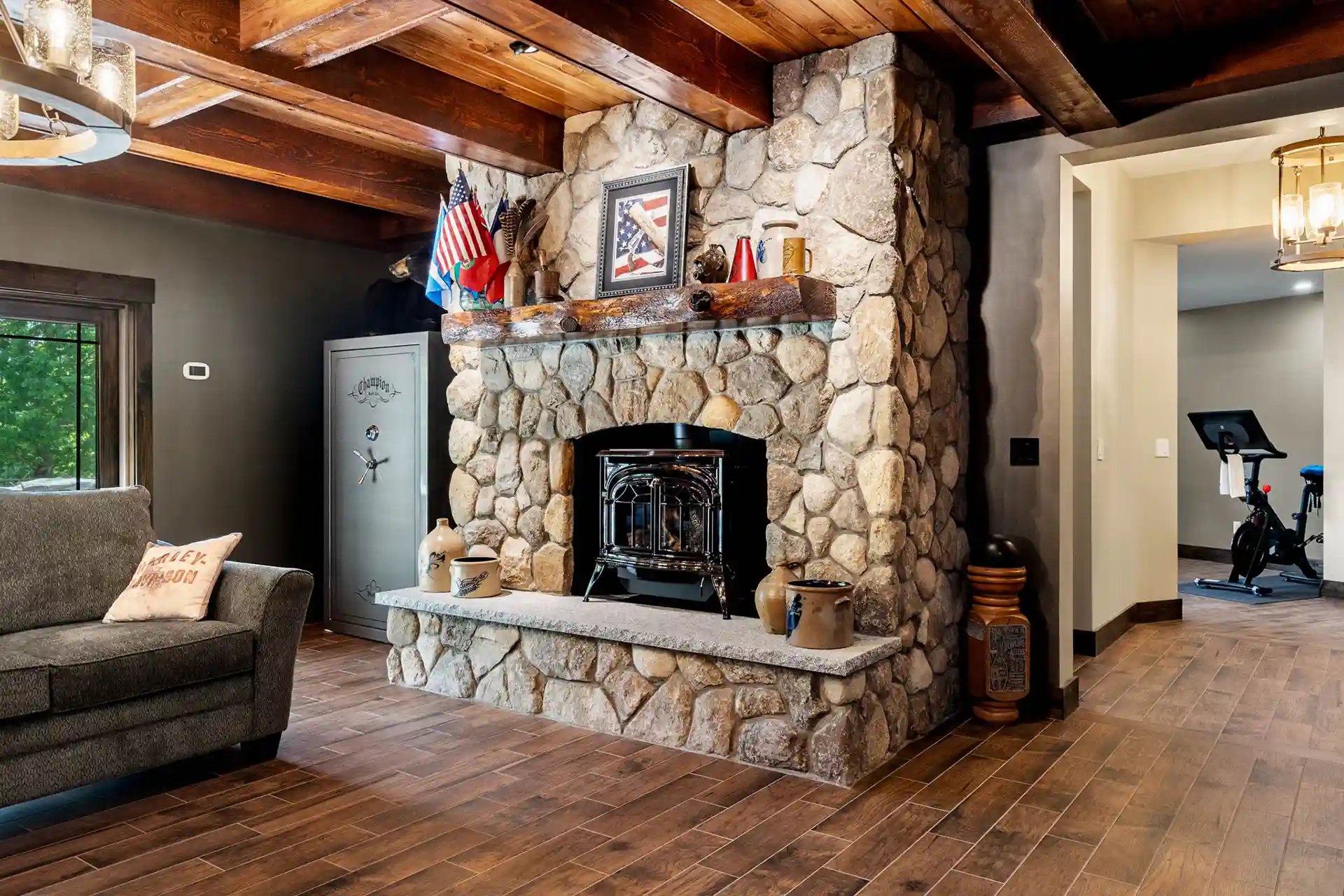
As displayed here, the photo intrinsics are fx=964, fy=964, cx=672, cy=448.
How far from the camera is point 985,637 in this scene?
3.67 meters

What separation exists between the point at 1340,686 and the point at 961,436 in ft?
7.06

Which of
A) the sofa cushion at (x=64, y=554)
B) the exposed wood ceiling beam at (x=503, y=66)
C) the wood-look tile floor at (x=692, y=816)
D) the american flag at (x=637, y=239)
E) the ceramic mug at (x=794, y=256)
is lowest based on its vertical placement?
the wood-look tile floor at (x=692, y=816)

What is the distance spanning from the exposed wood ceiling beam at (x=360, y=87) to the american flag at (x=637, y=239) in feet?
1.66

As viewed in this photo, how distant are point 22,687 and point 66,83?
167 cm

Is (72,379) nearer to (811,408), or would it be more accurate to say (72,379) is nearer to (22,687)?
(22,687)

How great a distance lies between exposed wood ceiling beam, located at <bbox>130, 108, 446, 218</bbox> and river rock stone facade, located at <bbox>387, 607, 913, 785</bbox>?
216 centimetres

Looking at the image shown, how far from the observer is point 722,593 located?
3.69 meters

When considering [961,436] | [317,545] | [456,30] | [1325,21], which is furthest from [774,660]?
[317,545]

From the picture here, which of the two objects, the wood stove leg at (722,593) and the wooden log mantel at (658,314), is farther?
the wood stove leg at (722,593)

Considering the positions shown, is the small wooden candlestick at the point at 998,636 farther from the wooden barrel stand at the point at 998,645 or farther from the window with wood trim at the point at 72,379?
the window with wood trim at the point at 72,379

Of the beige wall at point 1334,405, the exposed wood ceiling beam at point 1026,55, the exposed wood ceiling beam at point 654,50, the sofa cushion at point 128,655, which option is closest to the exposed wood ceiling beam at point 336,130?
the exposed wood ceiling beam at point 654,50

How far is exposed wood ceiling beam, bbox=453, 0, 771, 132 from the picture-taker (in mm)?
2768

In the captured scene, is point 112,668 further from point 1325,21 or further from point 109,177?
point 1325,21

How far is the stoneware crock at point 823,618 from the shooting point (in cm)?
316
